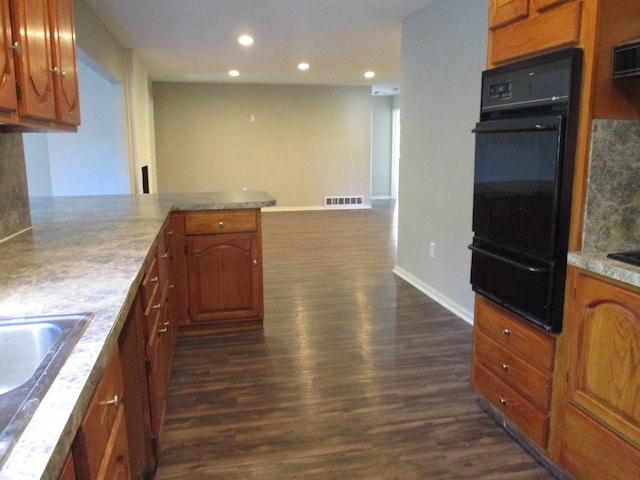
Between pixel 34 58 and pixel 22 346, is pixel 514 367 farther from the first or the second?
pixel 34 58

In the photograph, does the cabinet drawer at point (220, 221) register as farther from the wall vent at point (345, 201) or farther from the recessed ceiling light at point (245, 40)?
the wall vent at point (345, 201)

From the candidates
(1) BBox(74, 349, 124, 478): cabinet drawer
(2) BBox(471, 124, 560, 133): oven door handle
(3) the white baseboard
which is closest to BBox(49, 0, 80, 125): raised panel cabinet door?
(1) BBox(74, 349, 124, 478): cabinet drawer

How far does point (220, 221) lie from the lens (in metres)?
3.23

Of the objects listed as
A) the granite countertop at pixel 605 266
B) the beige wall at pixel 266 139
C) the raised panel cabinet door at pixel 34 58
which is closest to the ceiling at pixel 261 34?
the beige wall at pixel 266 139

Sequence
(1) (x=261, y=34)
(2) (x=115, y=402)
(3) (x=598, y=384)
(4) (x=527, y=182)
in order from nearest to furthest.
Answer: (2) (x=115, y=402), (3) (x=598, y=384), (4) (x=527, y=182), (1) (x=261, y=34)

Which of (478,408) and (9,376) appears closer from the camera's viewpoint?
(9,376)

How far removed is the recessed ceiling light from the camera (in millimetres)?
5133

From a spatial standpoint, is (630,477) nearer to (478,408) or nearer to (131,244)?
(478,408)

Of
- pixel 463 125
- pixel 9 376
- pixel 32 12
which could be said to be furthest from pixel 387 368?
pixel 32 12

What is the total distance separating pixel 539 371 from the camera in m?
1.97

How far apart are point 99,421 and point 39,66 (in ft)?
3.87

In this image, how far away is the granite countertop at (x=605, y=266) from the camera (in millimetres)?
1515

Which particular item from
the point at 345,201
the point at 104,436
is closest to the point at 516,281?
the point at 104,436

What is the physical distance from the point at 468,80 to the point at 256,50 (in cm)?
322
